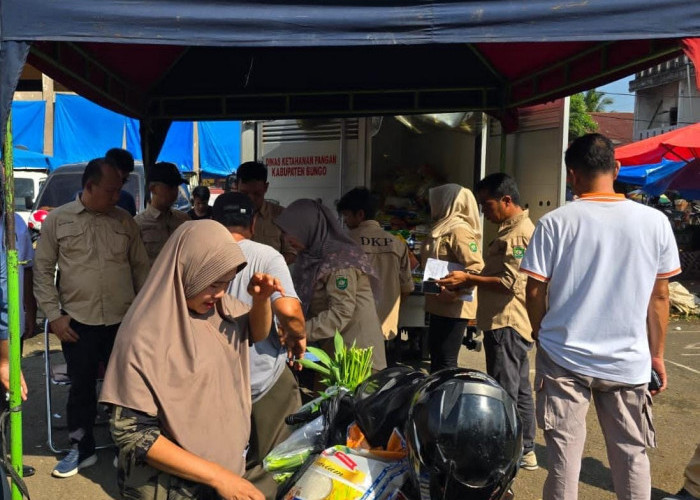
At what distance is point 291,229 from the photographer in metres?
3.66

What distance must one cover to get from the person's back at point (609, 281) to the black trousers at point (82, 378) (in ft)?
9.28

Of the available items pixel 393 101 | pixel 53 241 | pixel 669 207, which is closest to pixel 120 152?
pixel 53 241

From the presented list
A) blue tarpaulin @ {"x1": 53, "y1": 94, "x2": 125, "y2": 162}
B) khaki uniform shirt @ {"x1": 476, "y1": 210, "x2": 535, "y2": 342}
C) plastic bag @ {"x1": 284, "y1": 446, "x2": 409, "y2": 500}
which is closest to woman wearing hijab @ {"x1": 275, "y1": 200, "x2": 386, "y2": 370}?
khaki uniform shirt @ {"x1": 476, "y1": 210, "x2": 535, "y2": 342}

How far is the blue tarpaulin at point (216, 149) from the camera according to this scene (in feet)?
66.5

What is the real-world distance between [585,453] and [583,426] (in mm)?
1932

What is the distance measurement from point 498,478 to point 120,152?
12.8ft

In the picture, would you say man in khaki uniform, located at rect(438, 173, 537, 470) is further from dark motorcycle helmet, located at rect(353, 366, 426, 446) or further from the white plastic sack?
the white plastic sack

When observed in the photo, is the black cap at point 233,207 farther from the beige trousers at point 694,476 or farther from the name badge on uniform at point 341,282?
the beige trousers at point 694,476

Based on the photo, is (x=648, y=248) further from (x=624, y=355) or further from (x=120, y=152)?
(x=120, y=152)

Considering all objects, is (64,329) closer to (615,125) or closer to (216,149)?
(216,149)

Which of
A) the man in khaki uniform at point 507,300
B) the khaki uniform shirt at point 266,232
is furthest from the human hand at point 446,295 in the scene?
the khaki uniform shirt at point 266,232

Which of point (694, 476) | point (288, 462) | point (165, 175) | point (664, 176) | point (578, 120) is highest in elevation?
point (578, 120)

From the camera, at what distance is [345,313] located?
11.6ft

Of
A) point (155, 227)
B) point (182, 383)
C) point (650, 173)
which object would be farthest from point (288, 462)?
point (650, 173)
